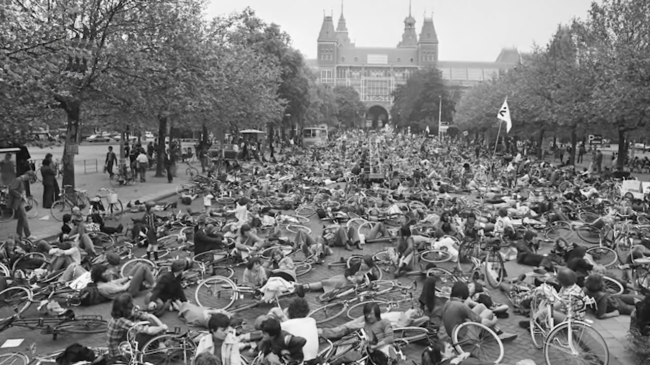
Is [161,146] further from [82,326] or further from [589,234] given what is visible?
[82,326]

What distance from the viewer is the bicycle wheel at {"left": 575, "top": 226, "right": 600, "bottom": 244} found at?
13.8 meters

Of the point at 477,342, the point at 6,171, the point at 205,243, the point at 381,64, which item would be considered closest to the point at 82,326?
the point at 205,243

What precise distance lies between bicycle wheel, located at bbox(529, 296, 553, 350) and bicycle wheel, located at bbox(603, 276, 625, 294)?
2.21 meters

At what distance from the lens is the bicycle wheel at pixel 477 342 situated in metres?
6.80

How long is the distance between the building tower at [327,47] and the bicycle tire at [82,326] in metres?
170

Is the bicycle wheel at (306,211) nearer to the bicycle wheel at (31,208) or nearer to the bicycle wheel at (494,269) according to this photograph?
the bicycle wheel at (31,208)

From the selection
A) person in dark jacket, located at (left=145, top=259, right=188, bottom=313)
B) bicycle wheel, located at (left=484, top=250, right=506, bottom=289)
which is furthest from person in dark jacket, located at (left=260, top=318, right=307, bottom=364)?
bicycle wheel, located at (left=484, top=250, right=506, bottom=289)

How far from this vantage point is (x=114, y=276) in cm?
1004

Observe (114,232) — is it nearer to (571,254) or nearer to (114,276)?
(114,276)

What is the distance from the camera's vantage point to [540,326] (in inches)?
296

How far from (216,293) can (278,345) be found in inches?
141

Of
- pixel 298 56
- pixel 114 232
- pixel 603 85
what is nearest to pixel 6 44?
pixel 114 232

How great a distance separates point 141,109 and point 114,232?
752 centimetres

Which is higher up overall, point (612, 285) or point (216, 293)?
point (612, 285)
